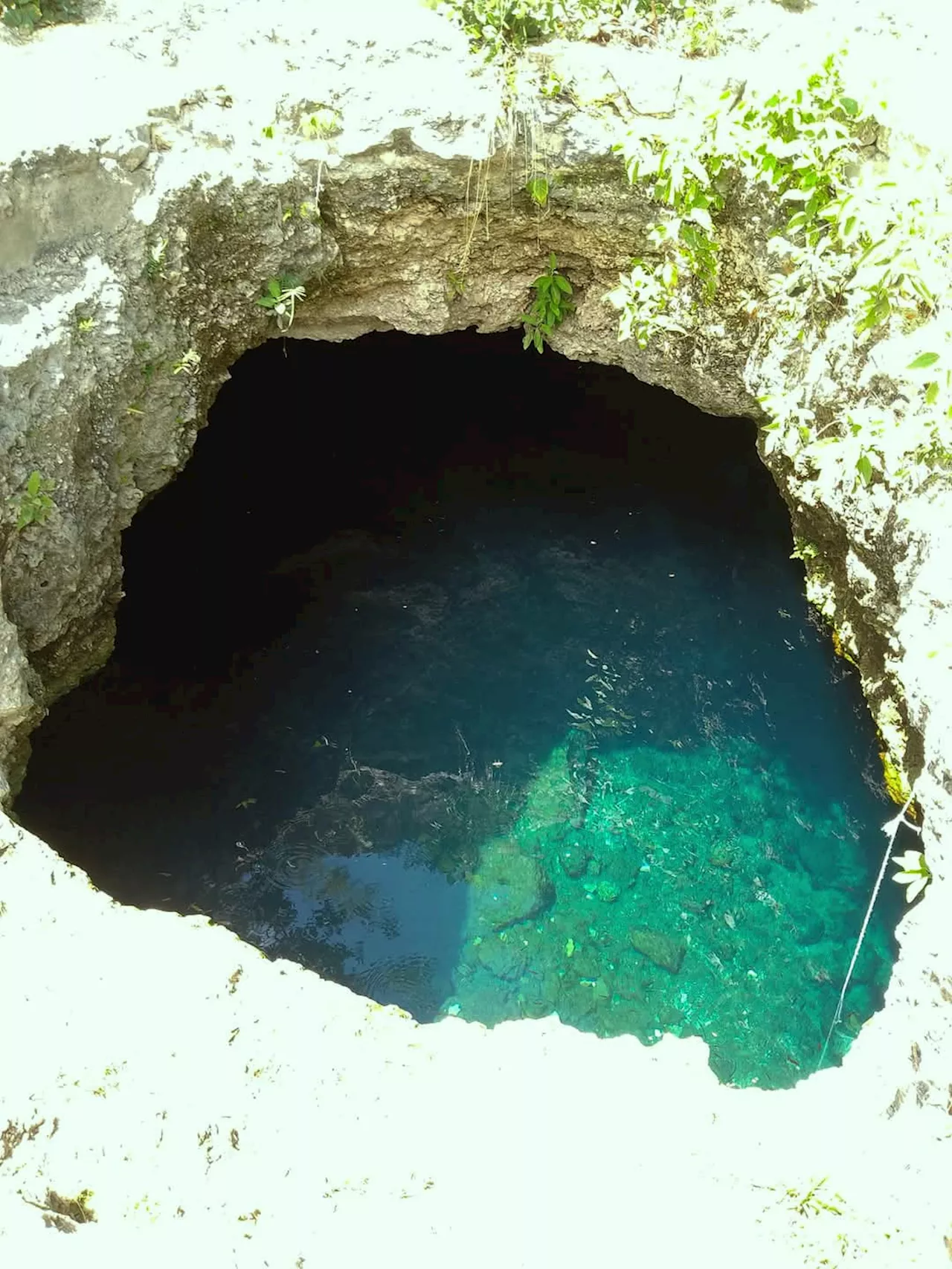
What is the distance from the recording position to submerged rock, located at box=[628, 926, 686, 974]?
15.2 feet

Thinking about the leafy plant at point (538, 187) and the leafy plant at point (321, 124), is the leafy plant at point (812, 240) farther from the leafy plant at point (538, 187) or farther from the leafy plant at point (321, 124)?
the leafy plant at point (321, 124)

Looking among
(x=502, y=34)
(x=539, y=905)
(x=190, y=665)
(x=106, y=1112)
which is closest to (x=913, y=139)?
(x=502, y=34)

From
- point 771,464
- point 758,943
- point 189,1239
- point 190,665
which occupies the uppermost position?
point 771,464

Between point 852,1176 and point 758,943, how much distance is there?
224cm

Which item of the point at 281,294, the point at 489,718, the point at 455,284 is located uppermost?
the point at 281,294

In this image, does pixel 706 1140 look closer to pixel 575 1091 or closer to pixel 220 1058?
pixel 575 1091

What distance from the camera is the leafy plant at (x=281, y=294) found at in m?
4.26

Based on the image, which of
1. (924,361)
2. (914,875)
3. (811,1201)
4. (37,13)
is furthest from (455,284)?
(811,1201)

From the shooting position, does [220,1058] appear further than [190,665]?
No

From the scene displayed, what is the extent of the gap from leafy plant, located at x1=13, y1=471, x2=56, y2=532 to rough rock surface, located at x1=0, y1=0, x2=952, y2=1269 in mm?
31

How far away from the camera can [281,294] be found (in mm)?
4270

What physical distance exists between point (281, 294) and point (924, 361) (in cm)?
276

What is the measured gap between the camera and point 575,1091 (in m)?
2.65

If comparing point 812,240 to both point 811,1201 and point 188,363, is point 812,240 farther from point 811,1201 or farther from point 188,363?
point 811,1201
